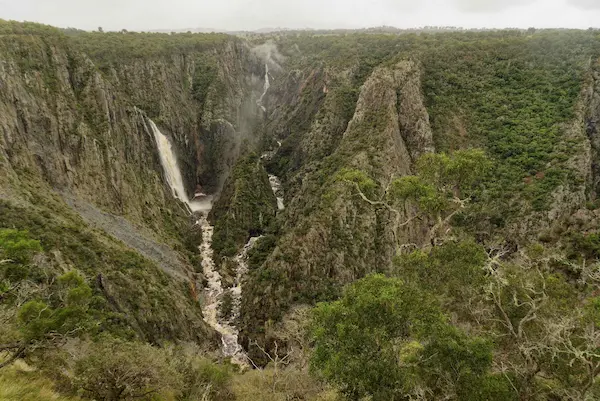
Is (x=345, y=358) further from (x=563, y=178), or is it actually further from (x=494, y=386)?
(x=563, y=178)

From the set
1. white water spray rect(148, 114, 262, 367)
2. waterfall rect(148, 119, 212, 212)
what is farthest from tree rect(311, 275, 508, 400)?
waterfall rect(148, 119, 212, 212)

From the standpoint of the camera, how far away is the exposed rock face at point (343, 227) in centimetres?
4316

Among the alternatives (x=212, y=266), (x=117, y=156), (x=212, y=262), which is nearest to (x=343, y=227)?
(x=212, y=266)

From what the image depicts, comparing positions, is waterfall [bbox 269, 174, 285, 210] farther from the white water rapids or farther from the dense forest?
the dense forest

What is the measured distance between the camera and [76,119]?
52.8 meters

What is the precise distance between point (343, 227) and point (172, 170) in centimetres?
3460

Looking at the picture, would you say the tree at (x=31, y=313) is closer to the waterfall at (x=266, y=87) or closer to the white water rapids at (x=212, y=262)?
the white water rapids at (x=212, y=262)

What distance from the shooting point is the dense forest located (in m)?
14.7

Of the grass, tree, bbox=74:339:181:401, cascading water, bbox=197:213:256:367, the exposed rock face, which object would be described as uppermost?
the grass

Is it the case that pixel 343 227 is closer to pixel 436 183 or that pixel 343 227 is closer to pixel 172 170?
pixel 436 183

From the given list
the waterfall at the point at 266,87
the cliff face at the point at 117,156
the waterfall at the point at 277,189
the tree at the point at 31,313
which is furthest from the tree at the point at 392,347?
the waterfall at the point at 266,87

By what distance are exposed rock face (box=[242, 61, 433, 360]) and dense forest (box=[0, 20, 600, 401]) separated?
0.80ft

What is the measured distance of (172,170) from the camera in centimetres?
6894

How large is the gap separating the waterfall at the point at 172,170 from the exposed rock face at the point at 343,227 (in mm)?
20482
